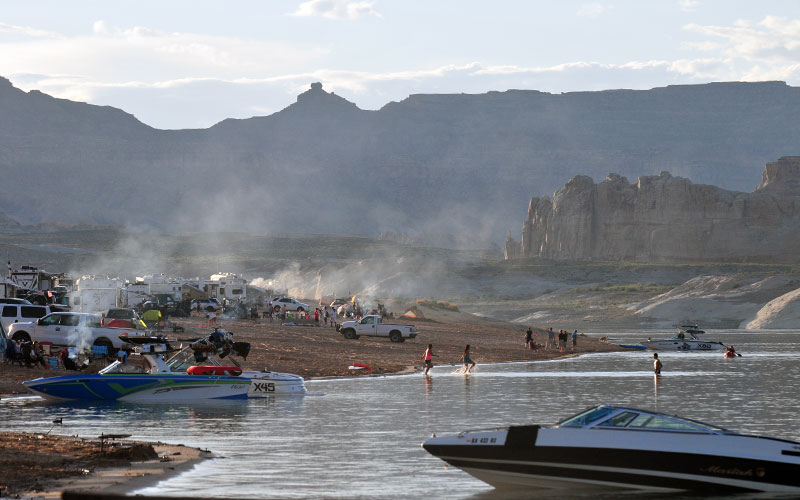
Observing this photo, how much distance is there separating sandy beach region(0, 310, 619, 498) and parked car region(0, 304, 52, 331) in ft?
17.7

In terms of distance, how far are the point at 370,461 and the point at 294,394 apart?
14.1m

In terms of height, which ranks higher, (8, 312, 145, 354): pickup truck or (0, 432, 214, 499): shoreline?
(8, 312, 145, 354): pickup truck

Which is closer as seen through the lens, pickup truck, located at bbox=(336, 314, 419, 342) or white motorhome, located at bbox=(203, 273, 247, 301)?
pickup truck, located at bbox=(336, 314, 419, 342)

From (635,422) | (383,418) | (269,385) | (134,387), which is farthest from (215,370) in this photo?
(635,422)

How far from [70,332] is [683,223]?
15728 cm

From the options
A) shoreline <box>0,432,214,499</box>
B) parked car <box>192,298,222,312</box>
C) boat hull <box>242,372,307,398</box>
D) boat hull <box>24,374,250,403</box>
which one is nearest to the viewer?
shoreline <box>0,432,214,499</box>

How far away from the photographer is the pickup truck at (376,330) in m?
66.8

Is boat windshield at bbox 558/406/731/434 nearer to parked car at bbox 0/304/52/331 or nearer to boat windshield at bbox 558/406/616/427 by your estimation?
boat windshield at bbox 558/406/616/427

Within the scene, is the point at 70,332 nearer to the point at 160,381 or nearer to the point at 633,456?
the point at 160,381

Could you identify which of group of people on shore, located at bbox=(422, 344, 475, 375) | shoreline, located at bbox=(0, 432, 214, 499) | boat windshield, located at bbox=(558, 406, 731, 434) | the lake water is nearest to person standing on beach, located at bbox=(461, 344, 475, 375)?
group of people on shore, located at bbox=(422, 344, 475, 375)

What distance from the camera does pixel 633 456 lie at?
17.4 meters

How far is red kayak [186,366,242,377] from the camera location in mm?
33156

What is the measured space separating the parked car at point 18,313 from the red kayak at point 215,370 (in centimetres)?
1322

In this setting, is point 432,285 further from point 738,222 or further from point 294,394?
point 294,394
